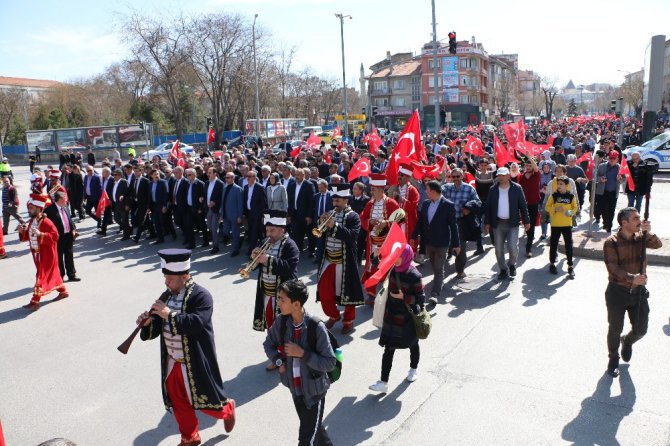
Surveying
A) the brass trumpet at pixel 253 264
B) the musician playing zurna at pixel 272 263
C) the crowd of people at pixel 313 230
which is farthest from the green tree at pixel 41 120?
the brass trumpet at pixel 253 264

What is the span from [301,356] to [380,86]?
290ft

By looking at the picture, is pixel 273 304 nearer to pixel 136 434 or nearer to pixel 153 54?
pixel 136 434

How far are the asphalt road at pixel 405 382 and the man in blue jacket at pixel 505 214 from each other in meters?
0.40

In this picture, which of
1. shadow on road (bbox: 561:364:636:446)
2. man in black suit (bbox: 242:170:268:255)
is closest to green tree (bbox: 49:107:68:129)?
man in black suit (bbox: 242:170:268:255)

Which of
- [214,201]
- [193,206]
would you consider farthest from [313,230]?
[193,206]

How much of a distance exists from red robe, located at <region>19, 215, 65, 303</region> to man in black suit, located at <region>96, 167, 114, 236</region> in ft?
19.6

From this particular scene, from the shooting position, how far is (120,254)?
1283cm

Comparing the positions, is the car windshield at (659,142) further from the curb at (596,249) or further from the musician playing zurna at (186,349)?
the musician playing zurna at (186,349)

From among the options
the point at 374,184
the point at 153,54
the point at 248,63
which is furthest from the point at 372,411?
the point at 248,63

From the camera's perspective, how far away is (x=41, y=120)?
6025 centimetres

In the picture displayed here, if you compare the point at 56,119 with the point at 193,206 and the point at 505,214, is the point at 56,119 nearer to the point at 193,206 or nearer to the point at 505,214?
the point at 193,206

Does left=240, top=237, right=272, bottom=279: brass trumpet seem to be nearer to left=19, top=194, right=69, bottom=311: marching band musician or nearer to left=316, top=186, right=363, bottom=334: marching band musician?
left=316, top=186, right=363, bottom=334: marching band musician

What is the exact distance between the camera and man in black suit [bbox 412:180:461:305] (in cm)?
835

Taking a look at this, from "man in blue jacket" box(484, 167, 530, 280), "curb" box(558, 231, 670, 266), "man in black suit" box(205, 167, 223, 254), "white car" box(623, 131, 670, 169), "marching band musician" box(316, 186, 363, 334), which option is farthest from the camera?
"white car" box(623, 131, 670, 169)
